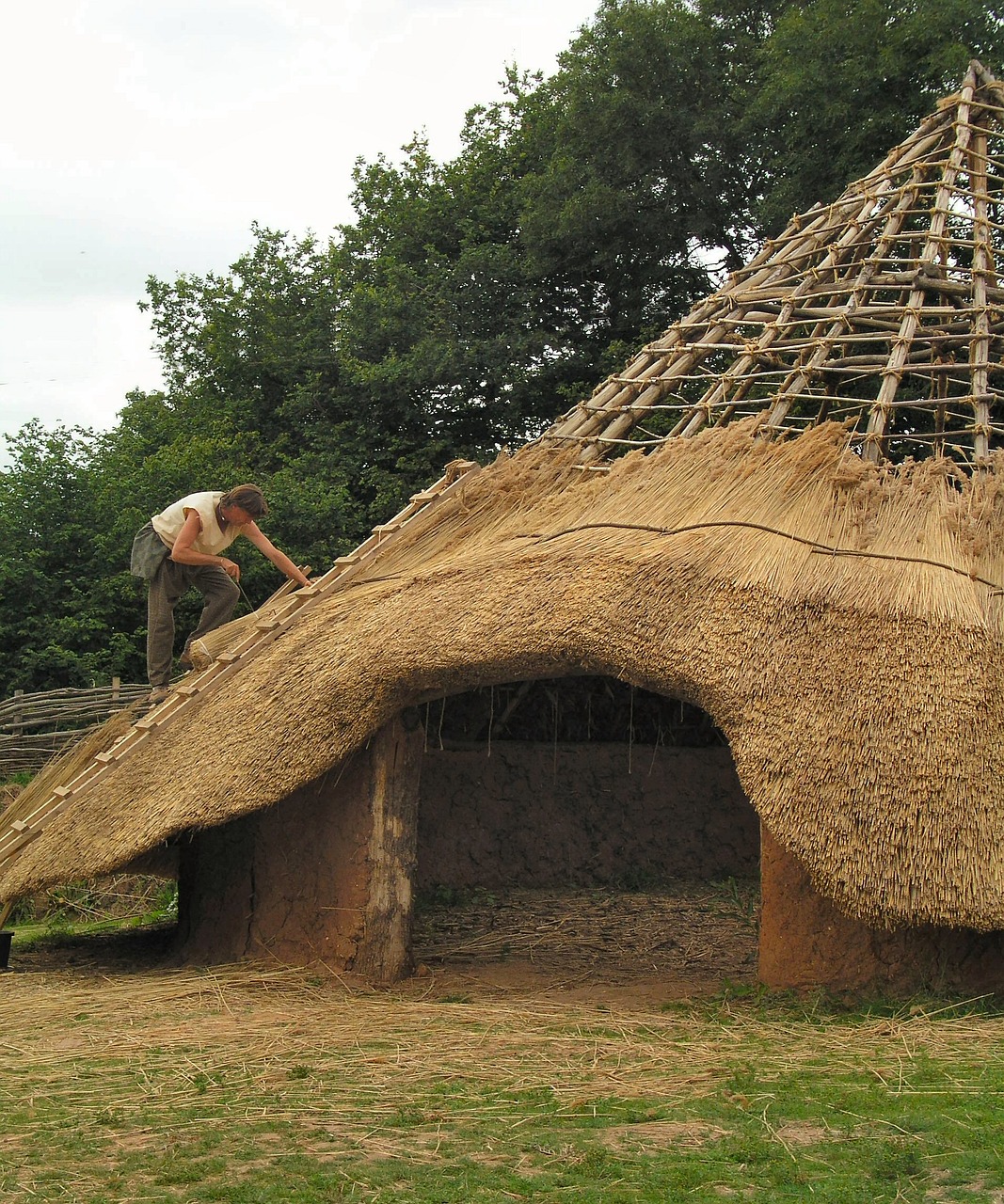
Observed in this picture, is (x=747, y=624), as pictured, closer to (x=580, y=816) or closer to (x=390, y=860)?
(x=390, y=860)

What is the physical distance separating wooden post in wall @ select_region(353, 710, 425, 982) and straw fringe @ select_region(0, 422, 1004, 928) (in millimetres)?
360

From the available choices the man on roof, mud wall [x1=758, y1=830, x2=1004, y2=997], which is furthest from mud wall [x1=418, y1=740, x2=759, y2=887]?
mud wall [x1=758, y1=830, x2=1004, y2=997]

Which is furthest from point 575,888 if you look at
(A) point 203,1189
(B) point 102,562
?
(B) point 102,562

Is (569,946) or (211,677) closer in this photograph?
(211,677)

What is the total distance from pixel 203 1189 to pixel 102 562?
15.3 metres

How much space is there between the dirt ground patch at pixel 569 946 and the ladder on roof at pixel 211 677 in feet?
3.48

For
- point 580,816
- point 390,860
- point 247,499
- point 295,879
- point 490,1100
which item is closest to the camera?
point 490,1100

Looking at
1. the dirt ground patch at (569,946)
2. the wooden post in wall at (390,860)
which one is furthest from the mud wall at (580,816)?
the wooden post in wall at (390,860)

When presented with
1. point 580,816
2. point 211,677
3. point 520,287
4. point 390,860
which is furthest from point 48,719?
point 520,287

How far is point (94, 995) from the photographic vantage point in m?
7.39

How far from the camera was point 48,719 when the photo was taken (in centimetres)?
1427

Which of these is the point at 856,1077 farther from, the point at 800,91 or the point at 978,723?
the point at 800,91

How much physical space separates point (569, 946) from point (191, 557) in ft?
12.2

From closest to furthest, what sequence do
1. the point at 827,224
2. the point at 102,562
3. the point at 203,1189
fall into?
the point at 203,1189 < the point at 827,224 < the point at 102,562
